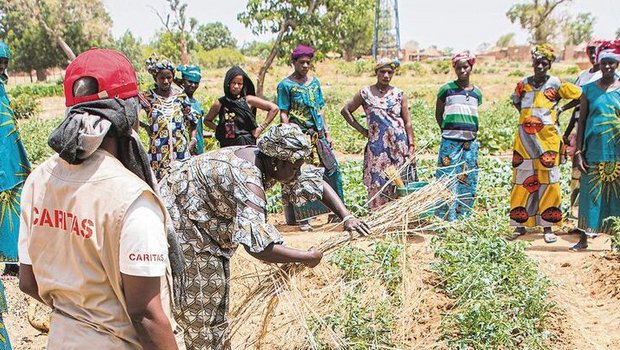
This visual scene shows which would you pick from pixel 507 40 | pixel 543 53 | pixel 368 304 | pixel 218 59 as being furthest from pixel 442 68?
pixel 507 40

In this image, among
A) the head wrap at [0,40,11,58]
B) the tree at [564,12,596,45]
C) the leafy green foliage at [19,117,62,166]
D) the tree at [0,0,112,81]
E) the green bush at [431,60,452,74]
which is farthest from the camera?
the tree at [564,12,596,45]

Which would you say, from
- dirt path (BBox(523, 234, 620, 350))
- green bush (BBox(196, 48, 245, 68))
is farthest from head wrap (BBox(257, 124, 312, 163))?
green bush (BBox(196, 48, 245, 68))

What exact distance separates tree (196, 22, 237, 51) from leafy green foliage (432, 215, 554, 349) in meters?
78.1

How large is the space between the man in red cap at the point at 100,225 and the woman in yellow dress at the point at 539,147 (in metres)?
4.64

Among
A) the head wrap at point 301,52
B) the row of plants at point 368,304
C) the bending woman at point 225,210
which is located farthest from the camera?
the head wrap at point 301,52

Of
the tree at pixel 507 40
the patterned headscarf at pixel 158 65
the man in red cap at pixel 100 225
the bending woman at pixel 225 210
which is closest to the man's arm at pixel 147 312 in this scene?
the man in red cap at pixel 100 225

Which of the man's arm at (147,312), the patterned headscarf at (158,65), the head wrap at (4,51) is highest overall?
the head wrap at (4,51)

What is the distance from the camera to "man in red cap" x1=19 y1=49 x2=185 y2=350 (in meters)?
1.58

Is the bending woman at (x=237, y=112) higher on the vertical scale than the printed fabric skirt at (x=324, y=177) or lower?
higher

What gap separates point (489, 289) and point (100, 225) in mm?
2521

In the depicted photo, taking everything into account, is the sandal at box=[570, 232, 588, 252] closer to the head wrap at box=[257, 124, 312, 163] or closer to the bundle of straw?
the bundle of straw

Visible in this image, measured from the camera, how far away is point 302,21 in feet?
59.1

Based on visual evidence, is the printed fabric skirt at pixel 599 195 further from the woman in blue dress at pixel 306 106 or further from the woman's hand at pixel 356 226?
the woman's hand at pixel 356 226

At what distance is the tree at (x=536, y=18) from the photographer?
51688 mm
